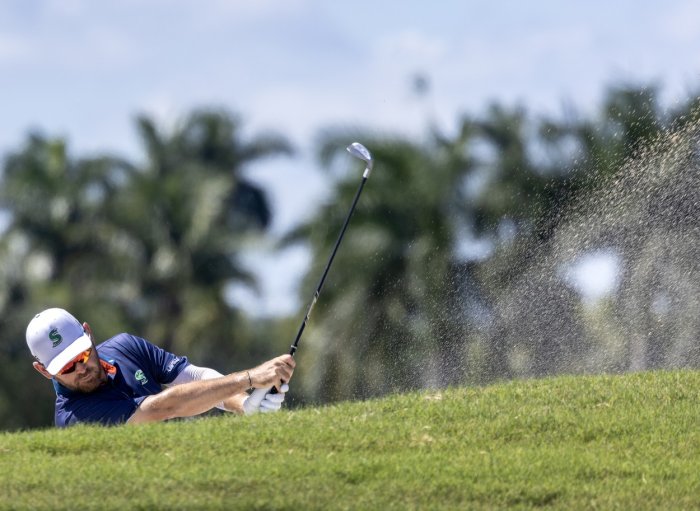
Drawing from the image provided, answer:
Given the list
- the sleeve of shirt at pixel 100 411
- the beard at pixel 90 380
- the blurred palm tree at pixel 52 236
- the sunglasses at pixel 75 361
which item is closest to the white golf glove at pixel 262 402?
the sleeve of shirt at pixel 100 411

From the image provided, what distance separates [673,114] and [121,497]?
20378mm

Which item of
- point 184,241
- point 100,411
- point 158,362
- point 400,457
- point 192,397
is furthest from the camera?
point 184,241

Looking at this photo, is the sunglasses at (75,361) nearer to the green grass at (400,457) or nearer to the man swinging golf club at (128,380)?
the man swinging golf club at (128,380)

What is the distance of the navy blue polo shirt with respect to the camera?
9828mm

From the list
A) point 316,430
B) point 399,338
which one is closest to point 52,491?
point 316,430

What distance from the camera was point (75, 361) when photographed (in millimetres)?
9469

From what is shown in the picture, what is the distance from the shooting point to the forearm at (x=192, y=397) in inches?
363

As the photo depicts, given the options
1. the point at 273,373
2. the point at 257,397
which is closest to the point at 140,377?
the point at 257,397

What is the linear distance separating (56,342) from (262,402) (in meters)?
1.45

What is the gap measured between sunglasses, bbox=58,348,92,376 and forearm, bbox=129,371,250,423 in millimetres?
508

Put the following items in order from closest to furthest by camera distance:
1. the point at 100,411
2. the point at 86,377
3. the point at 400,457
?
the point at 400,457 → the point at 86,377 → the point at 100,411

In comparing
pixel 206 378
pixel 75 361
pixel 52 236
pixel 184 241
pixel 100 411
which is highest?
pixel 184 241

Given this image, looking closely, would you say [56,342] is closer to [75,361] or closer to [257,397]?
[75,361]

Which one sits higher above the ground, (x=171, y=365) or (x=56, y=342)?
(x=171, y=365)
